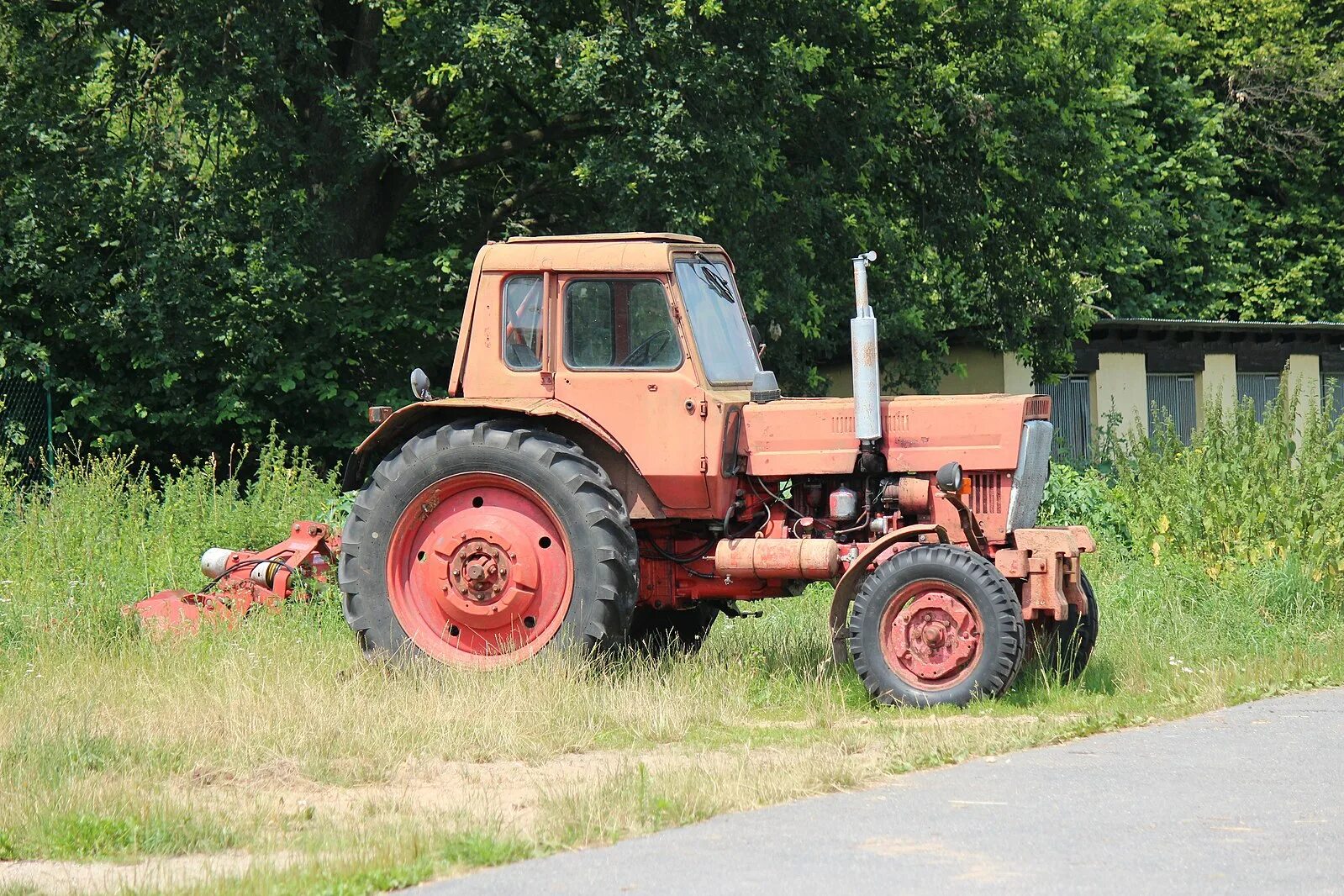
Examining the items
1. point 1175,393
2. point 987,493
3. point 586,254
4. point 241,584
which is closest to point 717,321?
point 586,254

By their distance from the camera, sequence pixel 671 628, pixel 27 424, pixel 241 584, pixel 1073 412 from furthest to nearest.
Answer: pixel 1073 412 < pixel 27 424 < pixel 241 584 < pixel 671 628

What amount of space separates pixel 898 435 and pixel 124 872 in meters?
5.21

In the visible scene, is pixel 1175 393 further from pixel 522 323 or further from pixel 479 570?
pixel 479 570

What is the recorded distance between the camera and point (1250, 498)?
1299 centimetres

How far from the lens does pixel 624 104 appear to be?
17188mm

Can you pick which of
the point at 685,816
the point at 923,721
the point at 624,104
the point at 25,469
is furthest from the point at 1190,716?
the point at 25,469

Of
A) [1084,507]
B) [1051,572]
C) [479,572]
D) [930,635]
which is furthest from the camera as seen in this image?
[1084,507]

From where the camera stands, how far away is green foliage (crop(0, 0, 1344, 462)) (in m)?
17.3

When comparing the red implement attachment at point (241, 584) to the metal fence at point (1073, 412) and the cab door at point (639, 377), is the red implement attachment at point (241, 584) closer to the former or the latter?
the cab door at point (639, 377)

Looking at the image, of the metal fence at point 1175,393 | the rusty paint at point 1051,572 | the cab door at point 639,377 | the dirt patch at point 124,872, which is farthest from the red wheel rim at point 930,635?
the metal fence at point 1175,393

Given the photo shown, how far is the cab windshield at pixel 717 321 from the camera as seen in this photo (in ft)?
31.6

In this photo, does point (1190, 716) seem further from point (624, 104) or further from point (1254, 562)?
point (624, 104)

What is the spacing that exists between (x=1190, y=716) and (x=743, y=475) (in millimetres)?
2738

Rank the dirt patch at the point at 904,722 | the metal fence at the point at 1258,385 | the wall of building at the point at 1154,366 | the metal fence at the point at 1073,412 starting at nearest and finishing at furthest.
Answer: the dirt patch at the point at 904,722 → the wall of building at the point at 1154,366 → the metal fence at the point at 1073,412 → the metal fence at the point at 1258,385
